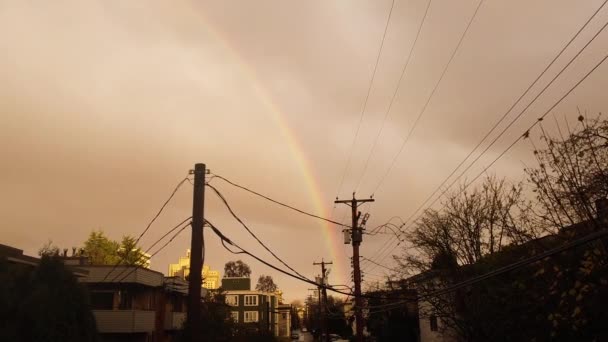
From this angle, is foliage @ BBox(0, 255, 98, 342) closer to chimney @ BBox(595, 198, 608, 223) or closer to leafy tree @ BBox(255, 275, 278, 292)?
chimney @ BBox(595, 198, 608, 223)

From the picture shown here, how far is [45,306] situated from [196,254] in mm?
3372

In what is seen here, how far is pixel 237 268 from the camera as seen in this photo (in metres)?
149

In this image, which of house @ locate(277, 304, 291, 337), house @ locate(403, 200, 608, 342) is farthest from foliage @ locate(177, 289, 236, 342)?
house @ locate(277, 304, 291, 337)

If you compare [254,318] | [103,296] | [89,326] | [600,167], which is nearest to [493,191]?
[600,167]

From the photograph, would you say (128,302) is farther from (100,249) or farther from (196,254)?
(100,249)

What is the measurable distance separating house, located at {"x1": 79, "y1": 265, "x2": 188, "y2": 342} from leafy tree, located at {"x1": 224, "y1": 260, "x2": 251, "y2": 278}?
103 m

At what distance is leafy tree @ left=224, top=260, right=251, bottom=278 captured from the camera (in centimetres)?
14802

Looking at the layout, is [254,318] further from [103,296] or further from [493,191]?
[493,191]

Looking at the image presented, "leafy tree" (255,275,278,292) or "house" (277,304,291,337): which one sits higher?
"leafy tree" (255,275,278,292)

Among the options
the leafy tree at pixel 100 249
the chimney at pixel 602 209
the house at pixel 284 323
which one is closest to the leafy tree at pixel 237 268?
the house at pixel 284 323

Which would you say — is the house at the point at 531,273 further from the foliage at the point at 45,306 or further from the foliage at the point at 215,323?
the foliage at the point at 215,323

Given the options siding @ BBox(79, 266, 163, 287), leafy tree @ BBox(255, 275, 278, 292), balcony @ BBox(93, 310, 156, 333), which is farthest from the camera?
leafy tree @ BBox(255, 275, 278, 292)

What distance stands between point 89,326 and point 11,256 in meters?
15.7

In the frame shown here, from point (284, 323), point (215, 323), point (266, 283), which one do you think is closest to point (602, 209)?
point (215, 323)
